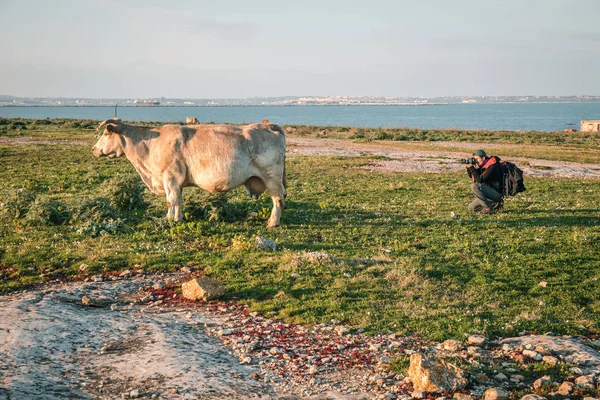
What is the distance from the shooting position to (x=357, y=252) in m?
13.2

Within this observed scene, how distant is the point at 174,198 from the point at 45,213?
136 inches

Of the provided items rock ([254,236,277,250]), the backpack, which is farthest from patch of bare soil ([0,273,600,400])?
the backpack

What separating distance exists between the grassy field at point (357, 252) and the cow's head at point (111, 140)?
1.43m

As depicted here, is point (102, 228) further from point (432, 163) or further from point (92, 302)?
point (432, 163)

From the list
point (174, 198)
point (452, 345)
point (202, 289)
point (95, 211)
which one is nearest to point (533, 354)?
point (452, 345)

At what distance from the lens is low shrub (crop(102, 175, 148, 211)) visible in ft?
57.3

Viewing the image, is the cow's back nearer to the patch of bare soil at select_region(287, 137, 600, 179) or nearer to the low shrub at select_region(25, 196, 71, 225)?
the low shrub at select_region(25, 196, 71, 225)

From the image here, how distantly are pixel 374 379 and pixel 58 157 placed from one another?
96.2 ft

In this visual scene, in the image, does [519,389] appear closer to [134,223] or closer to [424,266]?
[424,266]

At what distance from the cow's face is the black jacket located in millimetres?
10442

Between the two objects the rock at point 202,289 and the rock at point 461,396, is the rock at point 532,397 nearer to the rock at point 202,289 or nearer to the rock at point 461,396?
the rock at point 461,396

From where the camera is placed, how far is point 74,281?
11188 mm

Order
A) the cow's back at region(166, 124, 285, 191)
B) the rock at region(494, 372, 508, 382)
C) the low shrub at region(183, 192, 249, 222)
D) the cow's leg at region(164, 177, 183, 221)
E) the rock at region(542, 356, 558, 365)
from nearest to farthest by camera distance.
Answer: the rock at region(494, 372, 508, 382) → the rock at region(542, 356, 558, 365) → the cow's back at region(166, 124, 285, 191) → the cow's leg at region(164, 177, 183, 221) → the low shrub at region(183, 192, 249, 222)

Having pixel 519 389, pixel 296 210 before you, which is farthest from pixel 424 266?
pixel 296 210
